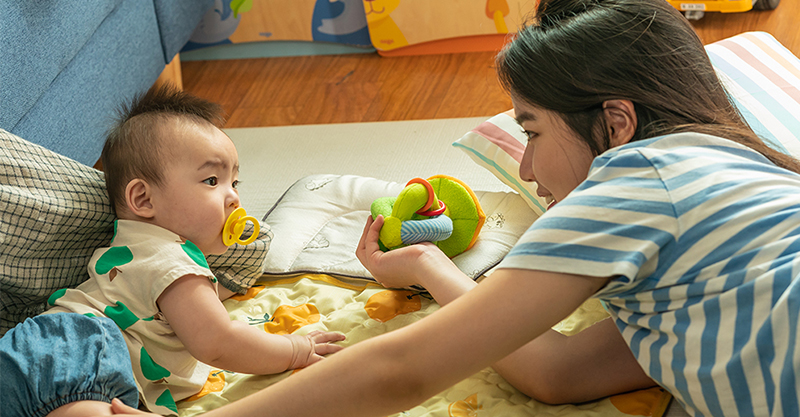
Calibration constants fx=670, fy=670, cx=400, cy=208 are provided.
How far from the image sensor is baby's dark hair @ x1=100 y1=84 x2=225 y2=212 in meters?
0.96

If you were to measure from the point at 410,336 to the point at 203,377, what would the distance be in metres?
0.44

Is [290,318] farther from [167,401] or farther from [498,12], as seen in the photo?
[498,12]

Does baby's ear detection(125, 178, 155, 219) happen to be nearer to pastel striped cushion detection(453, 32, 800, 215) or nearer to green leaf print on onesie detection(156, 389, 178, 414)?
green leaf print on onesie detection(156, 389, 178, 414)

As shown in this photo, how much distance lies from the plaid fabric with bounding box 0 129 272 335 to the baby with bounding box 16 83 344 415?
43 mm

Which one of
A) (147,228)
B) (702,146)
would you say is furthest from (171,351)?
(702,146)

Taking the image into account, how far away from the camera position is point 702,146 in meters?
0.68

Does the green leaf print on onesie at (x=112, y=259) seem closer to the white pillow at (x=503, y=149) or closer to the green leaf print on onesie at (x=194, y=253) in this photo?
the green leaf print on onesie at (x=194, y=253)

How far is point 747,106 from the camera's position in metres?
1.14

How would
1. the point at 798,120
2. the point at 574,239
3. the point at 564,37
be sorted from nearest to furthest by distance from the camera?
the point at 574,239 → the point at 564,37 → the point at 798,120

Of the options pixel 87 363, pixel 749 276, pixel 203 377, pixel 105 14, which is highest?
pixel 105 14

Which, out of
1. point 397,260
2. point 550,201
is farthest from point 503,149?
point 397,260

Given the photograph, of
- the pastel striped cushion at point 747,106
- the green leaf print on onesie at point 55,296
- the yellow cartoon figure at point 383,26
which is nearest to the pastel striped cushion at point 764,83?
the pastel striped cushion at point 747,106

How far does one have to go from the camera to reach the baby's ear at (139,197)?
96 centimetres

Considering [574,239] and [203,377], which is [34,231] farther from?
[574,239]
